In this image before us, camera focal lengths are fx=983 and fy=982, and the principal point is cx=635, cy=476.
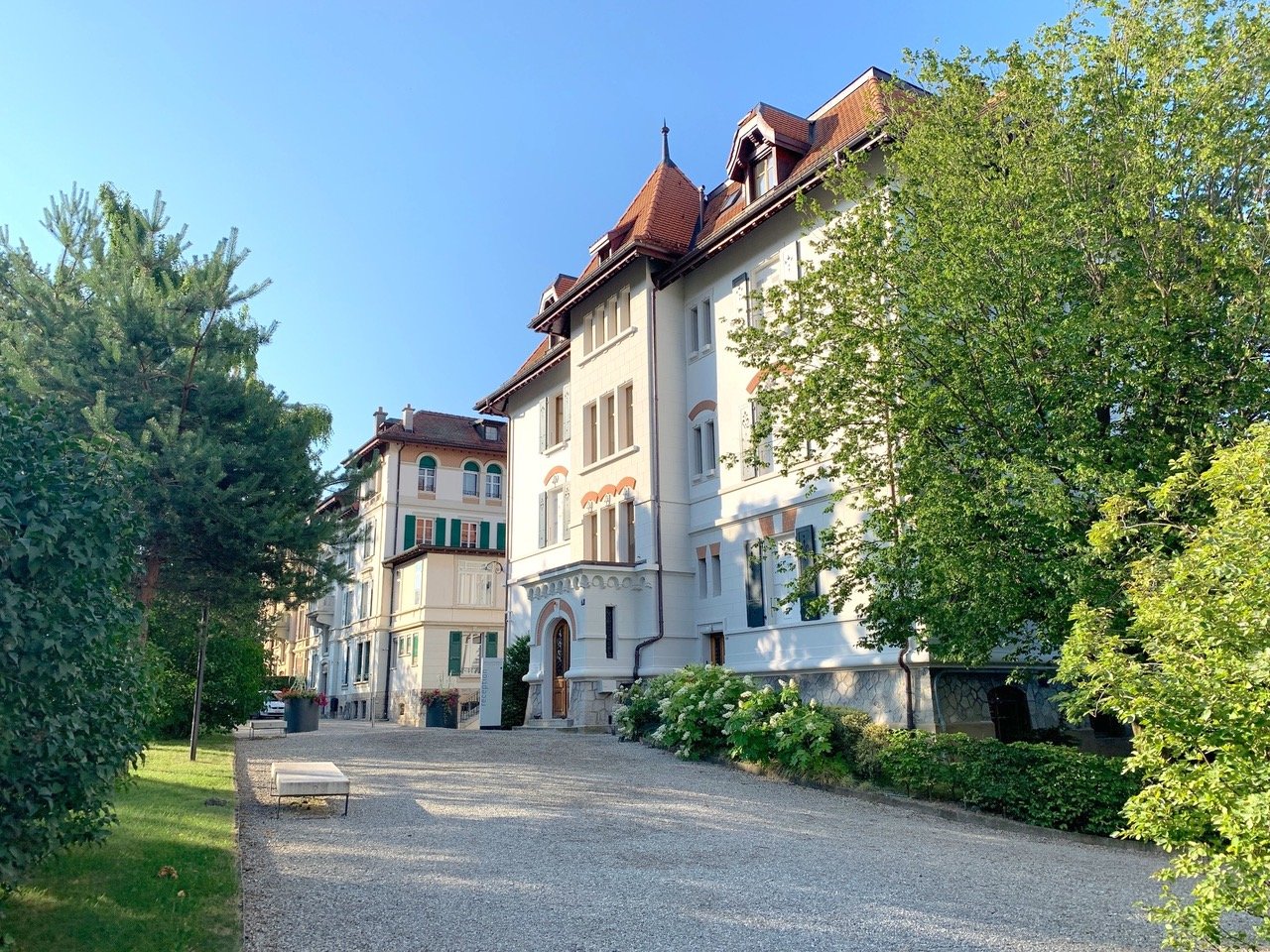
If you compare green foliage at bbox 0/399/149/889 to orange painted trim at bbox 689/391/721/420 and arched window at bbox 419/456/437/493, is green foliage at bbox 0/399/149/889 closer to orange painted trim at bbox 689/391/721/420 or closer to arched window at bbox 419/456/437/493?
orange painted trim at bbox 689/391/721/420

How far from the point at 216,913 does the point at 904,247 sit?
40.1 feet

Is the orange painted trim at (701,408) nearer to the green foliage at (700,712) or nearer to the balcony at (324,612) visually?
the green foliage at (700,712)

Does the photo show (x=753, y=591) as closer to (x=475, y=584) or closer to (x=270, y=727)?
(x=270, y=727)

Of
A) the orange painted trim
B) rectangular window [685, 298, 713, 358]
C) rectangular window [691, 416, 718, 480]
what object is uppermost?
rectangular window [685, 298, 713, 358]

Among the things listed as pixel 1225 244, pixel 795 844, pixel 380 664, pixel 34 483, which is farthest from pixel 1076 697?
pixel 380 664

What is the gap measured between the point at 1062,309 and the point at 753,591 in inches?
431

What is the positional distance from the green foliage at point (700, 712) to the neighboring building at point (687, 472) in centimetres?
272

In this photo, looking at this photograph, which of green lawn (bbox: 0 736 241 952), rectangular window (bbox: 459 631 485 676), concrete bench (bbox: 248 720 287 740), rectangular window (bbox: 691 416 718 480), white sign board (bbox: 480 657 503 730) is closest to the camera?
green lawn (bbox: 0 736 241 952)

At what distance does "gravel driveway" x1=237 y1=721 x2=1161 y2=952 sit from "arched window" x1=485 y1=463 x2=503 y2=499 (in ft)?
118

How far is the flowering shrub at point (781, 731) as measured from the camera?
1485 cm

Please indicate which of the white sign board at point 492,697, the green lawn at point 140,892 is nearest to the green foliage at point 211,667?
the white sign board at point 492,697

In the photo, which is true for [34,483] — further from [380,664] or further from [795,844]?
[380,664]

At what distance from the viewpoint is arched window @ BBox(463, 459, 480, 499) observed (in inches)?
1972

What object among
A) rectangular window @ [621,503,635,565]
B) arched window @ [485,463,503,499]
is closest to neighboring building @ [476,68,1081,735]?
rectangular window @ [621,503,635,565]
